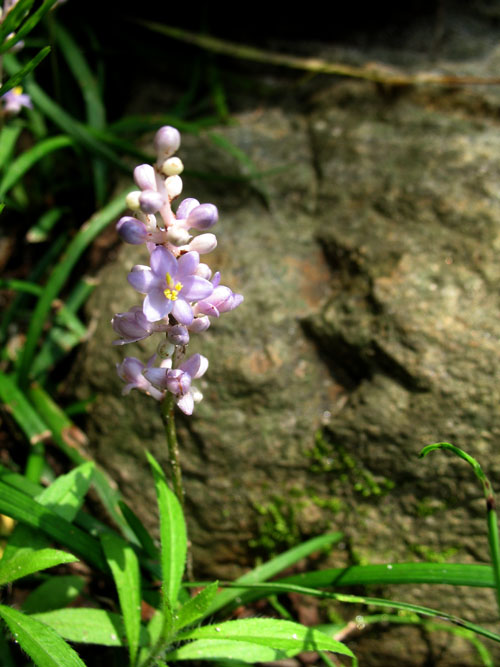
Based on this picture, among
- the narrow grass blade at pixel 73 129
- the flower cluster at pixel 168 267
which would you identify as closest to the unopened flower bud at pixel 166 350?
the flower cluster at pixel 168 267

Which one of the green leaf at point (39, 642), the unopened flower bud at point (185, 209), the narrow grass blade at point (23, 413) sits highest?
the unopened flower bud at point (185, 209)

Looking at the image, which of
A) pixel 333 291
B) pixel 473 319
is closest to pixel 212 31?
pixel 333 291

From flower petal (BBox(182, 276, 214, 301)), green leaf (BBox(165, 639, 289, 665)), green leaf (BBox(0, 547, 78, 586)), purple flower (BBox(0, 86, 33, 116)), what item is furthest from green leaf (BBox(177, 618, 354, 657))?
purple flower (BBox(0, 86, 33, 116))

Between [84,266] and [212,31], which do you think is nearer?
[84,266]

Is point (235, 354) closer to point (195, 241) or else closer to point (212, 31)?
point (195, 241)

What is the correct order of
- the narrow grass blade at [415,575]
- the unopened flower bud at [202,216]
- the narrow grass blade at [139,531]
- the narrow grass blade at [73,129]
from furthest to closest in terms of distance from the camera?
the narrow grass blade at [73,129] < the narrow grass blade at [139,531] < the narrow grass blade at [415,575] < the unopened flower bud at [202,216]

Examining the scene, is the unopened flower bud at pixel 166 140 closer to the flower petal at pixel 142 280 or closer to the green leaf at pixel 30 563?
the flower petal at pixel 142 280

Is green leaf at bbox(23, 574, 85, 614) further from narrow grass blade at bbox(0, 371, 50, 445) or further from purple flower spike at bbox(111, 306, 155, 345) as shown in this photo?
purple flower spike at bbox(111, 306, 155, 345)
